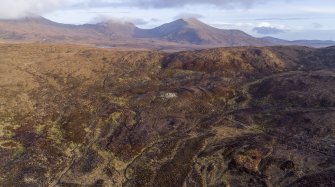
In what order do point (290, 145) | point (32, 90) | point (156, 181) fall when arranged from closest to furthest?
1. point (156, 181)
2. point (290, 145)
3. point (32, 90)

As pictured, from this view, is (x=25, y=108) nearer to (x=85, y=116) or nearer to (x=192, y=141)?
(x=85, y=116)

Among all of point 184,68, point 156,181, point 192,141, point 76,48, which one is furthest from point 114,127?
point 76,48

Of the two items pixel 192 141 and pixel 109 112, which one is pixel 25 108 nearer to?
pixel 109 112

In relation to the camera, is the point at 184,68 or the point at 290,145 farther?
the point at 184,68

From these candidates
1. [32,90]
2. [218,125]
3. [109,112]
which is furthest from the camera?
[32,90]

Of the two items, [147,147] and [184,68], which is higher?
[184,68]

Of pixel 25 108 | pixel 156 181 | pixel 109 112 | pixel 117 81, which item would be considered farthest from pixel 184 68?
pixel 156 181
